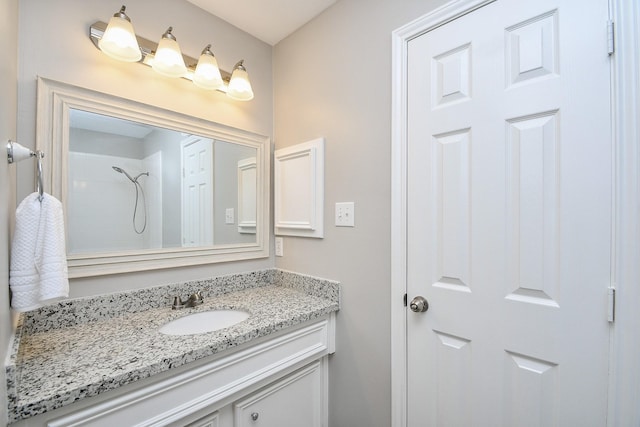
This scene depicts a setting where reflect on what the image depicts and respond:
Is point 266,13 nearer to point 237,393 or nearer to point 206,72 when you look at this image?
point 206,72

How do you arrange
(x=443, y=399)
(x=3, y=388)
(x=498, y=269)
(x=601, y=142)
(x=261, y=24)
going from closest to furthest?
(x=3, y=388)
(x=601, y=142)
(x=498, y=269)
(x=443, y=399)
(x=261, y=24)

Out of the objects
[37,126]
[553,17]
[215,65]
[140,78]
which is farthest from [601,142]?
[37,126]

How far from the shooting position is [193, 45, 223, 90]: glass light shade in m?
1.33

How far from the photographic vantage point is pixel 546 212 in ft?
2.67

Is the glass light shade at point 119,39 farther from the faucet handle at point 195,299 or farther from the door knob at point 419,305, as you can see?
the door knob at point 419,305

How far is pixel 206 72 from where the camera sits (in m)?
1.34

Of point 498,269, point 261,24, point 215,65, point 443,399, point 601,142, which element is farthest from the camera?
point 261,24

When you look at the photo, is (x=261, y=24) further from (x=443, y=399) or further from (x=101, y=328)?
(x=443, y=399)

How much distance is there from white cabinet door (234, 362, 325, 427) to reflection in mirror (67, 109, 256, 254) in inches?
30.3

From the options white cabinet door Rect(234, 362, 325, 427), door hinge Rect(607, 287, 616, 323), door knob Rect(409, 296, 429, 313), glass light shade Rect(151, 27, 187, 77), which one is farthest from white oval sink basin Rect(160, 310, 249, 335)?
door hinge Rect(607, 287, 616, 323)

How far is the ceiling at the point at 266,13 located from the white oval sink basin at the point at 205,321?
156cm

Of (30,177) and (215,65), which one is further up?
(215,65)

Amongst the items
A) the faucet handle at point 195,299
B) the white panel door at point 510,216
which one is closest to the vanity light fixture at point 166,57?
the white panel door at point 510,216

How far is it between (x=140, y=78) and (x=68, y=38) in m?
0.25
